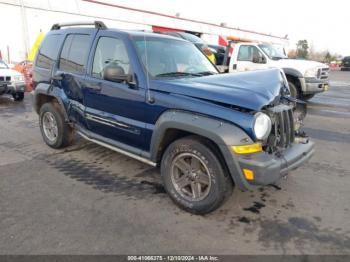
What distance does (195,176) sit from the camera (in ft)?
11.1

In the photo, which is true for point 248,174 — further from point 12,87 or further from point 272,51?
point 12,87

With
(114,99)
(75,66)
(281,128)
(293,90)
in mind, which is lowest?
(293,90)

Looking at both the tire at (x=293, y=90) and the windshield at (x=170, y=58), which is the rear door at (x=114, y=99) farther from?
the tire at (x=293, y=90)

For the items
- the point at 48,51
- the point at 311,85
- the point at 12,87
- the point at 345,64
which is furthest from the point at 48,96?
the point at 345,64

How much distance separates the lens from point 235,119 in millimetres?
2984

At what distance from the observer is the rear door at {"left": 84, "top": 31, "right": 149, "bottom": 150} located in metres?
3.76

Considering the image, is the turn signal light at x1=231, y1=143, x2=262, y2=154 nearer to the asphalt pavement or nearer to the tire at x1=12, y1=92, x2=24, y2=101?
the asphalt pavement

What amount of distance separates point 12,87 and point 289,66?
29.4 ft

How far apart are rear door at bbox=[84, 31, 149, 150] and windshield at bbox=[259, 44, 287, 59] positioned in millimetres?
7646

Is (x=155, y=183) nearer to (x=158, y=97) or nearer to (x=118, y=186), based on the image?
(x=118, y=186)

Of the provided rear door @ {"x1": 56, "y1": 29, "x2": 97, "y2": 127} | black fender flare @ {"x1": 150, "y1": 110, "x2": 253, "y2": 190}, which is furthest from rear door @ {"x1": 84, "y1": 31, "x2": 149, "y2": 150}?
black fender flare @ {"x1": 150, "y1": 110, "x2": 253, "y2": 190}

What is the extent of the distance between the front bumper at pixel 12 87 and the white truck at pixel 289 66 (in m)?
6.90

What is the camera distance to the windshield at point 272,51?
34.7 feet

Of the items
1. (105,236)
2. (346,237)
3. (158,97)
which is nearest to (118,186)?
(105,236)
